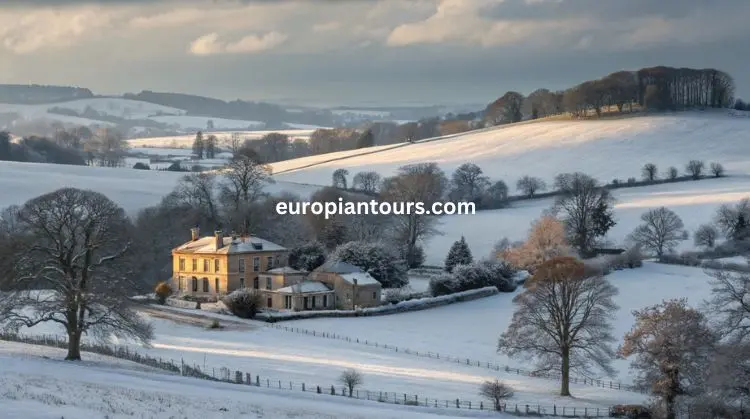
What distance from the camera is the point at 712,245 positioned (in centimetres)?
7944

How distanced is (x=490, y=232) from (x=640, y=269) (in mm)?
18330

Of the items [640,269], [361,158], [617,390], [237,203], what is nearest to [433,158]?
[361,158]

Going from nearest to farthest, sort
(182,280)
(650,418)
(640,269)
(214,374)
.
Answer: (650,418)
(214,374)
(182,280)
(640,269)

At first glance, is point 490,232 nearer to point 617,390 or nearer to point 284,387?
point 617,390

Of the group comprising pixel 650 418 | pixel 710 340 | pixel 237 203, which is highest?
pixel 237 203

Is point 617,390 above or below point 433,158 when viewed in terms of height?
below

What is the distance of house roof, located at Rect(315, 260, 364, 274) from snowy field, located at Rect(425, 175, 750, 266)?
1703 cm

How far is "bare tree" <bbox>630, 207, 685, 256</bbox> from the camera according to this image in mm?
80188

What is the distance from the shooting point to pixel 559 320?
41.7 meters

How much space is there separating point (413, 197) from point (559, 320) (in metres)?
42.9

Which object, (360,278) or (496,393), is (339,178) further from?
(496,393)

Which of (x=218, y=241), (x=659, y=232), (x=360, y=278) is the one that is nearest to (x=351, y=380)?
(x=360, y=278)

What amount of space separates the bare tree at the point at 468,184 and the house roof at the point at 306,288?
3977 centimetres

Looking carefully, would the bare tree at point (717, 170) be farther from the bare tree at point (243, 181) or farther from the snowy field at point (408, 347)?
the bare tree at point (243, 181)
